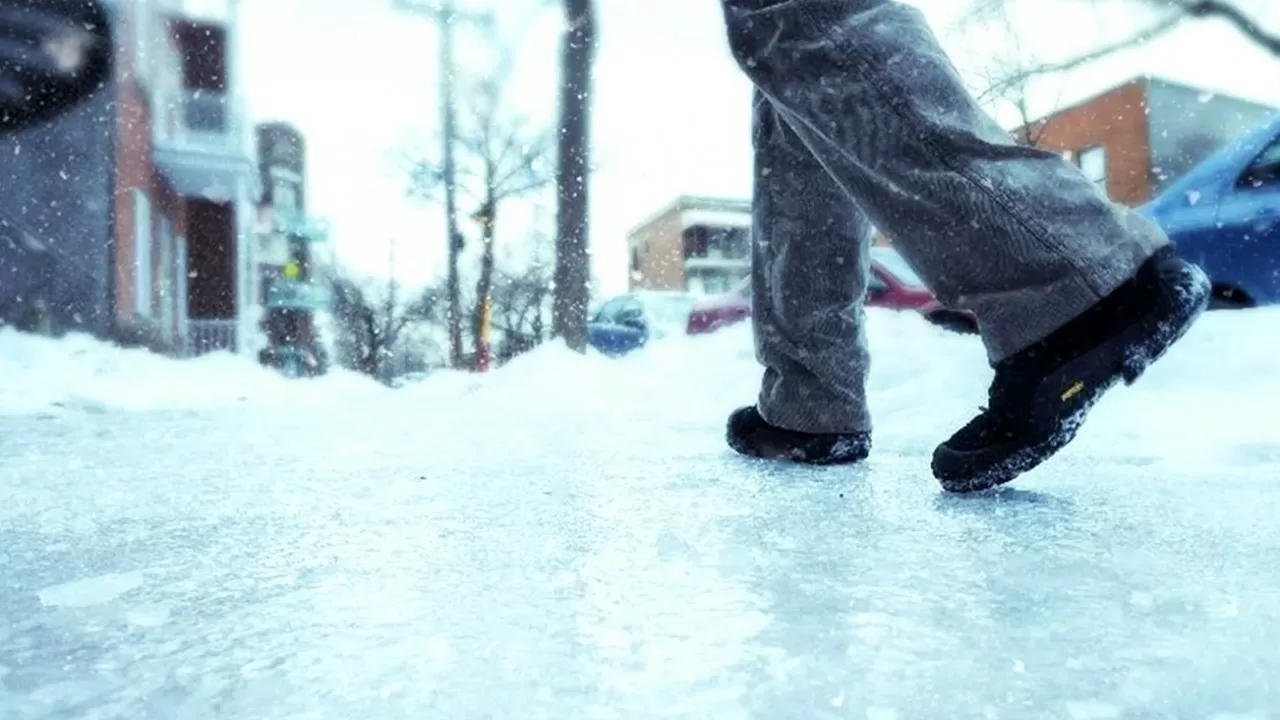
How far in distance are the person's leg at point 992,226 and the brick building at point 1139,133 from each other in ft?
77.5

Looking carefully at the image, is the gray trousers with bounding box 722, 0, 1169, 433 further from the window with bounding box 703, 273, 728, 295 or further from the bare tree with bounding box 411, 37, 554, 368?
the window with bounding box 703, 273, 728, 295

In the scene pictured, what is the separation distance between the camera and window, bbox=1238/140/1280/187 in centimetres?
369

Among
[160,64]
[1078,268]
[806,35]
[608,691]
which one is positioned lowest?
[608,691]

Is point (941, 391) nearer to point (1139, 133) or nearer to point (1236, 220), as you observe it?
point (1236, 220)

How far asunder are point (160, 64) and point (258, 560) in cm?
1385

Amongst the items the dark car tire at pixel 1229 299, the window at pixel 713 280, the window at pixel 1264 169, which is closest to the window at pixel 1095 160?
the window at pixel 713 280

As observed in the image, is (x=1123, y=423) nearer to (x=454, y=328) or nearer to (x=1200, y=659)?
(x=1200, y=659)

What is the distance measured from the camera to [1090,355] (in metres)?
1.15

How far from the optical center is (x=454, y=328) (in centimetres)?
1803

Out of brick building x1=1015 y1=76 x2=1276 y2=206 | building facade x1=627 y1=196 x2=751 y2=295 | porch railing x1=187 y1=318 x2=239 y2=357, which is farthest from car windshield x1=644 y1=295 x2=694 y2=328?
building facade x1=627 y1=196 x2=751 y2=295

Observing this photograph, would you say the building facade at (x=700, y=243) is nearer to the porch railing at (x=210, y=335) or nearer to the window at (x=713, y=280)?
the window at (x=713, y=280)

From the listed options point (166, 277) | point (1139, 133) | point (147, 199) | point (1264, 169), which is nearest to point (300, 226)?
point (166, 277)

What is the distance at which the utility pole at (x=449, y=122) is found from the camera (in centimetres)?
1560

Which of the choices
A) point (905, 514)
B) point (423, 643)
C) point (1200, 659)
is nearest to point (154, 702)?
point (423, 643)
